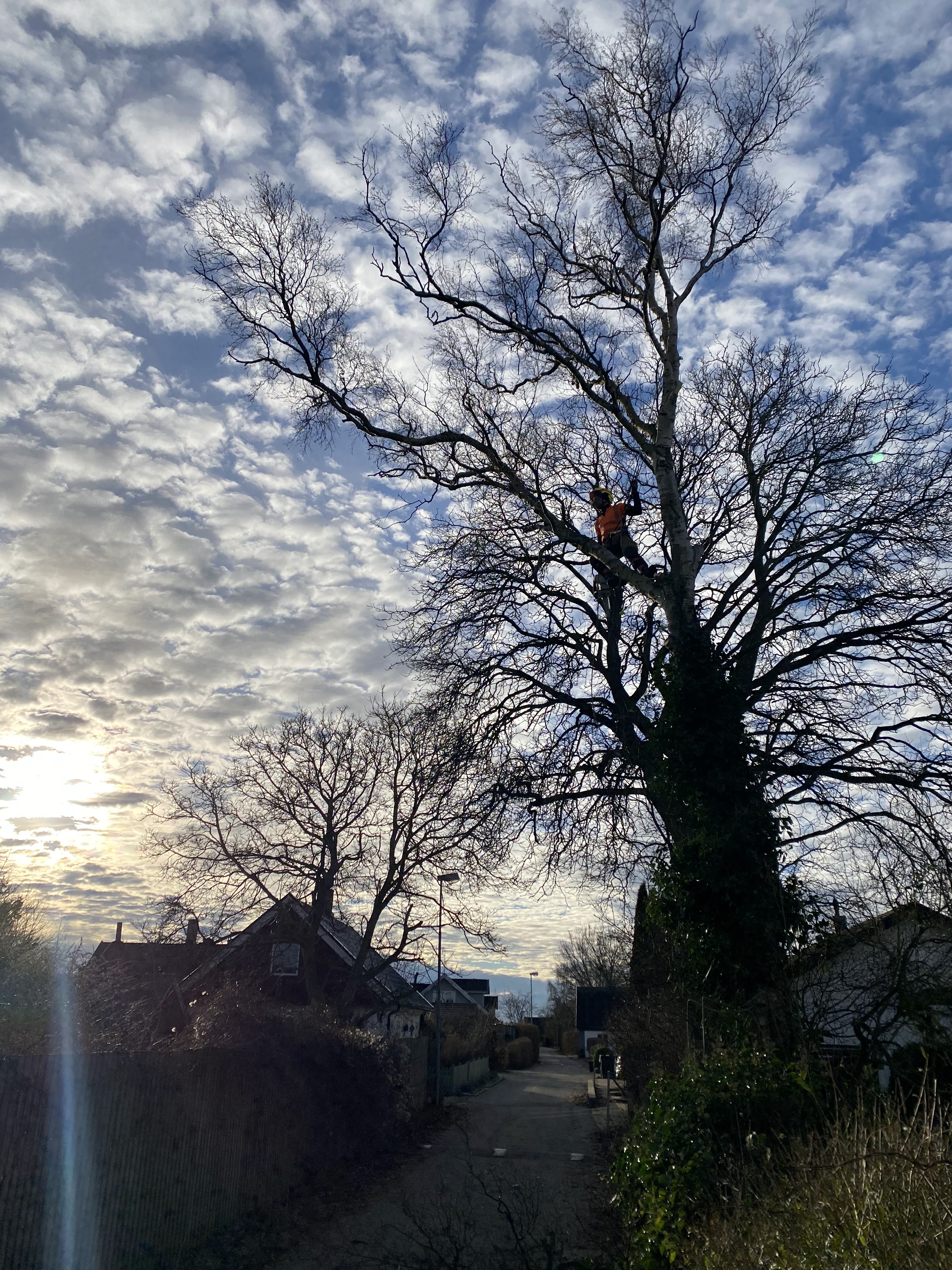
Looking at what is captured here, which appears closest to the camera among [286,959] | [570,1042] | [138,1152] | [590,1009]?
[138,1152]

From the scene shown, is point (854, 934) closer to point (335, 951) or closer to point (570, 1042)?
point (335, 951)

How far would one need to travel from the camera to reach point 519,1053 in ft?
199

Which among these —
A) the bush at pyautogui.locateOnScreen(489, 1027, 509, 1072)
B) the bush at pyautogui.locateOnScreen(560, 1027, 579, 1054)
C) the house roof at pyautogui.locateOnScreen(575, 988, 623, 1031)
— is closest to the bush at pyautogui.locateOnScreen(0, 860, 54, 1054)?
the bush at pyautogui.locateOnScreen(489, 1027, 509, 1072)

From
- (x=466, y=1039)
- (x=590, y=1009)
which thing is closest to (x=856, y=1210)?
(x=466, y=1039)

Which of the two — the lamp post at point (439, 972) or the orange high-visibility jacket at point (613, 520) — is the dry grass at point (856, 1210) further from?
the lamp post at point (439, 972)

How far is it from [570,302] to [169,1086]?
11565mm

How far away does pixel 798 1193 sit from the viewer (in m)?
4.10

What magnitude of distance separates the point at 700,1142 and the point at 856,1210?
9.43 ft

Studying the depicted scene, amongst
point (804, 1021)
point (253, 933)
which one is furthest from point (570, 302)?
point (253, 933)

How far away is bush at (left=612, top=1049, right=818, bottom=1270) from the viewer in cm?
547

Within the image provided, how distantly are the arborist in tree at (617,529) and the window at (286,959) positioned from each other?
19.5 meters

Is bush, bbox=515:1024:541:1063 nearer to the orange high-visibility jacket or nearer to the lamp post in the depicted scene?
the lamp post

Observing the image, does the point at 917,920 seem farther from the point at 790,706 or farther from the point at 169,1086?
the point at 169,1086

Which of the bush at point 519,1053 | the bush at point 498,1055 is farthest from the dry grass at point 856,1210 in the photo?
the bush at point 519,1053
